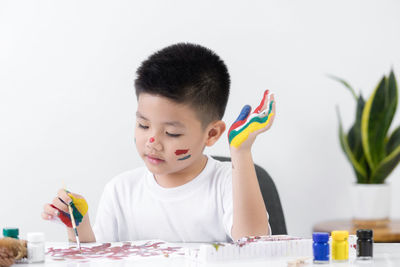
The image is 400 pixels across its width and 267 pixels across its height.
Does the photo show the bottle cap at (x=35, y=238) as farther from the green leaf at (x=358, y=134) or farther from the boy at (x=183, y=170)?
the green leaf at (x=358, y=134)

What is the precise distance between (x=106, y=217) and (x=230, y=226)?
356 millimetres

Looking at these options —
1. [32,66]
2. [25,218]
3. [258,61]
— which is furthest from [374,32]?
[25,218]

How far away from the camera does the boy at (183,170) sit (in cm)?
130

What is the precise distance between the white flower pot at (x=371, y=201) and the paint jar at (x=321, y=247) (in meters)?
1.39

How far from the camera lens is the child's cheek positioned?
137cm

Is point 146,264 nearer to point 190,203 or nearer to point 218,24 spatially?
point 190,203

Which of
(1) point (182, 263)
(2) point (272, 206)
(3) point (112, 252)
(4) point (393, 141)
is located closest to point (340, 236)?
(1) point (182, 263)

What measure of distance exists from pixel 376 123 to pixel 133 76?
990 millimetres

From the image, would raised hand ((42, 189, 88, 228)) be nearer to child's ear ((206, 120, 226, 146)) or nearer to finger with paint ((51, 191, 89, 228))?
finger with paint ((51, 191, 89, 228))

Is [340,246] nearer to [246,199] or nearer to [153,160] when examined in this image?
[246,199]

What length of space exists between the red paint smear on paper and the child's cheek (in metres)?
0.22

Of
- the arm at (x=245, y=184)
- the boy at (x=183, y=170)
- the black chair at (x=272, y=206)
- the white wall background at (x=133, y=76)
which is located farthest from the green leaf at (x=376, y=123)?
the arm at (x=245, y=184)

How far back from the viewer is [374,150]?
233 centimetres

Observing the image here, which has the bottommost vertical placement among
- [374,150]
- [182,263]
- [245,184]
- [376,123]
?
[182,263]
